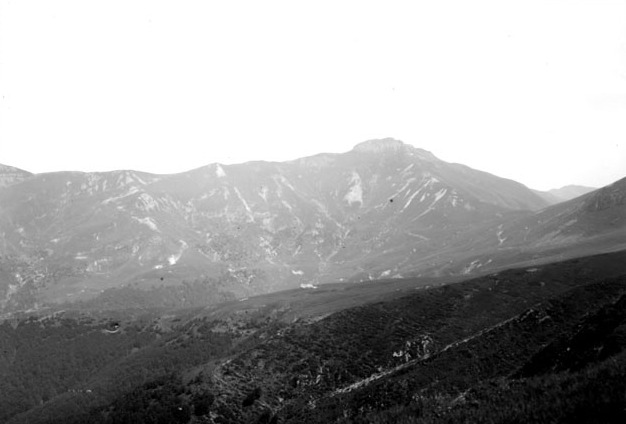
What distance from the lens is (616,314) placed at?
107ft

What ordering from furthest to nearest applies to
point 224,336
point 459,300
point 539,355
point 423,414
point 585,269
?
point 224,336
point 585,269
point 459,300
point 539,355
point 423,414

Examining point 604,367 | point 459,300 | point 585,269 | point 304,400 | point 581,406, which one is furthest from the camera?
point 585,269

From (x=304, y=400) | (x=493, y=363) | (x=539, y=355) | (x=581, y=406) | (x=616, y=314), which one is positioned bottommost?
(x=304, y=400)

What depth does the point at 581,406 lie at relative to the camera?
15.2 metres

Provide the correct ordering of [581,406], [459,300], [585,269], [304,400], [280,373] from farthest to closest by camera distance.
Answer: [585,269], [459,300], [280,373], [304,400], [581,406]

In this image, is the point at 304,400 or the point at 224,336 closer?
the point at 304,400

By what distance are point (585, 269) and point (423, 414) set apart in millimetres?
83201

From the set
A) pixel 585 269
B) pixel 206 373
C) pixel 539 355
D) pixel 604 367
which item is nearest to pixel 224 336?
pixel 206 373

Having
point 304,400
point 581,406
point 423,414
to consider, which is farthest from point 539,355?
point 304,400

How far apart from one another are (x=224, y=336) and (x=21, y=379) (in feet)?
339

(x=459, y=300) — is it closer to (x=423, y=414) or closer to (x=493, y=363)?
(x=493, y=363)

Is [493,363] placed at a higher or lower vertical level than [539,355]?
lower

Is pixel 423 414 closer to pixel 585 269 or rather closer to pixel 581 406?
pixel 581 406

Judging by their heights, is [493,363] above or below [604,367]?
below
